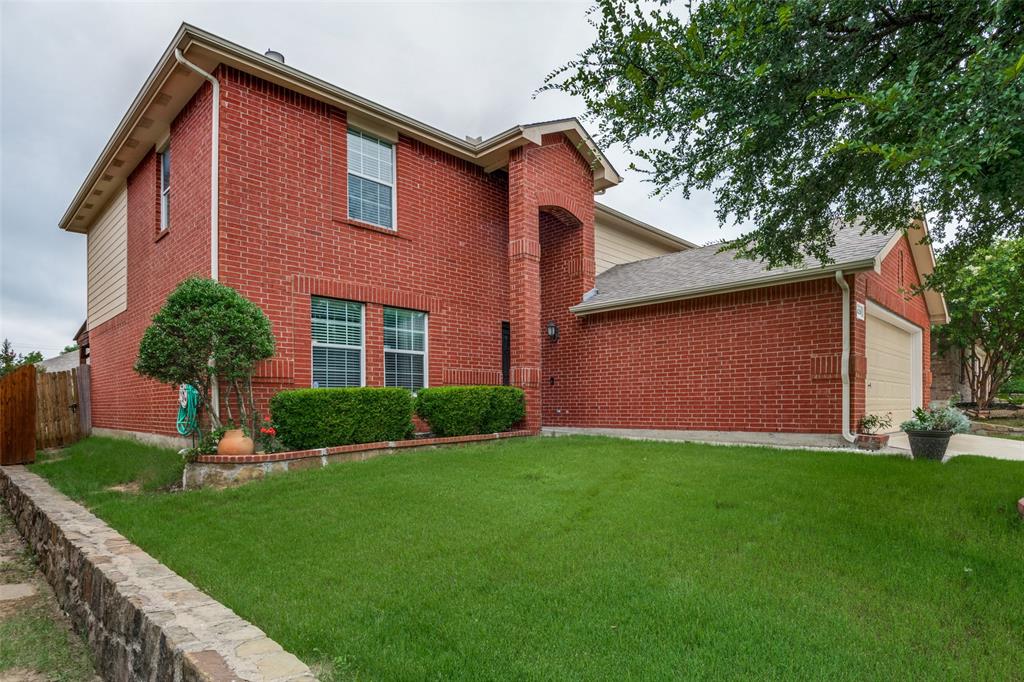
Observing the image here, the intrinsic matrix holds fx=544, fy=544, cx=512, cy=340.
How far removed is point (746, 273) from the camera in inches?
355

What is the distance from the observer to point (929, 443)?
6840 millimetres

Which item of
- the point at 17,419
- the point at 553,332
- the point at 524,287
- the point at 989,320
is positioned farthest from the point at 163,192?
the point at 989,320

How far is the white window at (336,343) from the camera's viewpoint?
845cm

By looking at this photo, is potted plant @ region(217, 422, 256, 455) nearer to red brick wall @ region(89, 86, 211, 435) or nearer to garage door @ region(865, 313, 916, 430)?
red brick wall @ region(89, 86, 211, 435)

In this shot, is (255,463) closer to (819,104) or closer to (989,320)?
(819,104)

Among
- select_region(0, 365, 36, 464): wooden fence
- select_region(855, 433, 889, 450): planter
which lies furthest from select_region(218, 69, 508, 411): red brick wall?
select_region(855, 433, 889, 450): planter

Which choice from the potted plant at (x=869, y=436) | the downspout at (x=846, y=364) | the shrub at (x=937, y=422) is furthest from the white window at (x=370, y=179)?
the shrub at (x=937, y=422)

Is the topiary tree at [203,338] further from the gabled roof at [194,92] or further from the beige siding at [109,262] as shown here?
the beige siding at [109,262]

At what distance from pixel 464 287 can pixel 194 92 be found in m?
5.24

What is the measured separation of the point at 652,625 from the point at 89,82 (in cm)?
1422

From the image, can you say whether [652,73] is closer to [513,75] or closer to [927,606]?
[927,606]

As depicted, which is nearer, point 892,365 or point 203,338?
point 203,338

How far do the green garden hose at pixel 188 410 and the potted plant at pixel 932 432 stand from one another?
365 inches

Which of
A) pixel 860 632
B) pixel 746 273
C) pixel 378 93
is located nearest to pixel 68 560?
pixel 860 632
